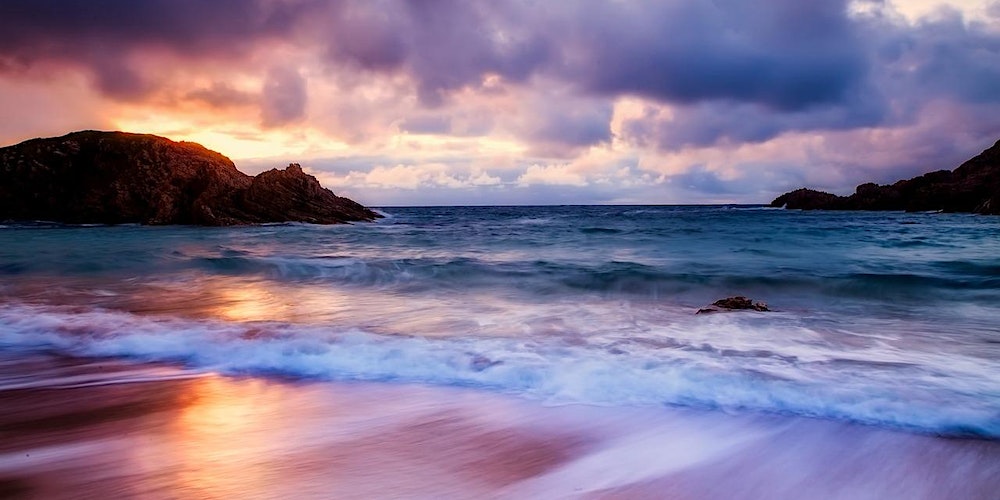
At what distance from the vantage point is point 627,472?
2.67 m

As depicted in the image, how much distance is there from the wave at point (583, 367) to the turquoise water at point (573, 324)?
0.02 meters

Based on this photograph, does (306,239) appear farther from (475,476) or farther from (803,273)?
(475,476)

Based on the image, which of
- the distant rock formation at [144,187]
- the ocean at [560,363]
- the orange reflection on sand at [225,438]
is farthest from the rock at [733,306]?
the distant rock formation at [144,187]

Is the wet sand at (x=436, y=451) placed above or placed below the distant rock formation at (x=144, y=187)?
Answer: below

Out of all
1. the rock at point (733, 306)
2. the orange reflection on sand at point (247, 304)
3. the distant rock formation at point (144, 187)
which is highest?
the distant rock formation at point (144, 187)

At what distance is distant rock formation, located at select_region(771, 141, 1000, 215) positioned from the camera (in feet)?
164

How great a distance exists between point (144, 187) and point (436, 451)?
36.6 meters

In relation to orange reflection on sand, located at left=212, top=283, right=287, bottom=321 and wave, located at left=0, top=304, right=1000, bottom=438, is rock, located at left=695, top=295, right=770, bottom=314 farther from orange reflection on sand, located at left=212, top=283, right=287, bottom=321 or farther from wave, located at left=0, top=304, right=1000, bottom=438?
orange reflection on sand, located at left=212, top=283, right=287, bottom=321

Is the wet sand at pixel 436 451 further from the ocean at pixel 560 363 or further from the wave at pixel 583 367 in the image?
the wave at pixel 583 367

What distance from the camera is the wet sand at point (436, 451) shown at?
2488mm

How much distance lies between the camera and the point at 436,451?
288 centimetres

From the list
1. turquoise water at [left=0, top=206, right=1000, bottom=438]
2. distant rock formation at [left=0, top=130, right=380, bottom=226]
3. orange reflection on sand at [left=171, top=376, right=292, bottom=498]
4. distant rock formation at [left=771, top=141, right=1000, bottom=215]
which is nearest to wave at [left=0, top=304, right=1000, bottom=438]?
turquoise water at [left=0, top=206, right=1000, bottom=438]

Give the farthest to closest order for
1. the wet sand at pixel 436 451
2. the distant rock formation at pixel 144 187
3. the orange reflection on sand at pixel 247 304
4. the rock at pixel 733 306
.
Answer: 1. the distant rock formation at pixel 144 187
2. the orange reflection on sand at pixel 247 304
3. the rock at pixel 733 306
4. the wet sand at pixel 436 451

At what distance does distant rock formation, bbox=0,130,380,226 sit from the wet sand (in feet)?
97.3
